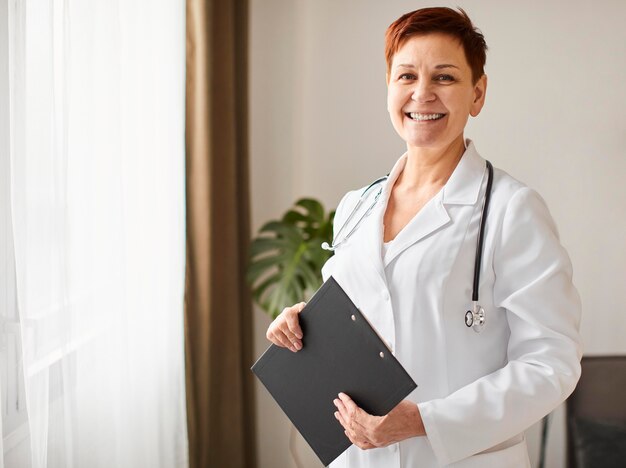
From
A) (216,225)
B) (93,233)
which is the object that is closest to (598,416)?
(216,225)

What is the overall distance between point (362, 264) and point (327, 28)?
1.91 metres

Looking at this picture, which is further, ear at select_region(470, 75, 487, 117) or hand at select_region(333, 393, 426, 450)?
ear at select_region(470, 75, 487, 117)

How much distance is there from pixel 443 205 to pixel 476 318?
22 cm

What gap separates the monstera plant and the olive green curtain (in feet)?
0.33

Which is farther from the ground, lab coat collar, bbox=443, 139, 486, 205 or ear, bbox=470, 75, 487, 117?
ear, bbox=470, 75, 487, 117

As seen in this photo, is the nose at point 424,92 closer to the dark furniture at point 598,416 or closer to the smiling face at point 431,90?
the smiling face at point 431,90

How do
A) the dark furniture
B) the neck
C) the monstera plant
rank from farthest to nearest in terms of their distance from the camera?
the monstera plant < the dark furniture < the neck

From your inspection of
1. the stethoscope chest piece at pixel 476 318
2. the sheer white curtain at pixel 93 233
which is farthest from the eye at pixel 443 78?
the sheer white curtain at pixel 93 233

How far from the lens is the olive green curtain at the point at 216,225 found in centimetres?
264

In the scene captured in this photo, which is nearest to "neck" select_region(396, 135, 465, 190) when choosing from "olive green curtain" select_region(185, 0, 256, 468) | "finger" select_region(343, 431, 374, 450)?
"finger" select_region(343, 431, 374, 450)

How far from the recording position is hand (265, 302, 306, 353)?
1434 mm

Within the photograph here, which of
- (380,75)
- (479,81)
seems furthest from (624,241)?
(479,81)

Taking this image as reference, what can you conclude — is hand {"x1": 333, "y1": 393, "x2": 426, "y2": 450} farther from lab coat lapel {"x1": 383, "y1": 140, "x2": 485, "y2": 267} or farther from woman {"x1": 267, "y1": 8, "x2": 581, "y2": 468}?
lab coat lapel {"x1": 383, "y1": 140, "x2": 485, "y2": 267}

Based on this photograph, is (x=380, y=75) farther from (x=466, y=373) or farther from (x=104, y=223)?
(x=466, y=373)
